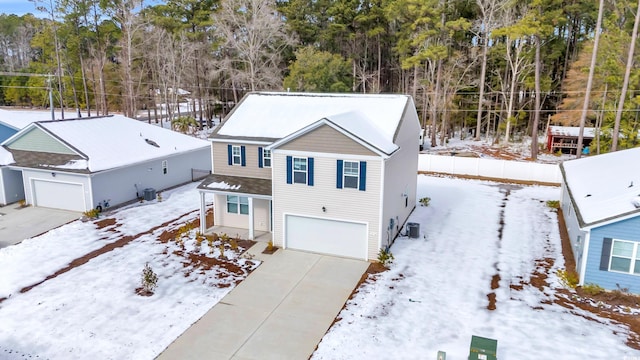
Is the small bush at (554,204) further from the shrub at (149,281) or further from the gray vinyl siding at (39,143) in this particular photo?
the gray vinyl siding at (39,143)

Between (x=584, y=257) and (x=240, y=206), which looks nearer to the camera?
(x=584, y=257)

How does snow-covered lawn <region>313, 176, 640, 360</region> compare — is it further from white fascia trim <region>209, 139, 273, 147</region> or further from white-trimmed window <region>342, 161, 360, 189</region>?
white fascia trim <region>209, 139, 273, 147</region>

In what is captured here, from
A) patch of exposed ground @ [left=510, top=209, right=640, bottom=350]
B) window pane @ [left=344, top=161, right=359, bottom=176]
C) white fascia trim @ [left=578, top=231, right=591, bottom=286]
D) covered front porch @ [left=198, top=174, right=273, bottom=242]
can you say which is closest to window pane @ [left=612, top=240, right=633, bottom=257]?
white fascia trim @ [left=578, top=231, right=591, bottom=286]

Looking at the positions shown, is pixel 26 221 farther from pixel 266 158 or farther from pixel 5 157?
pixel 266 158

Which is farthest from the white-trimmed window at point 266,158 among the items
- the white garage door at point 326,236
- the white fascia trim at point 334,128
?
the white garage door at point 326,236

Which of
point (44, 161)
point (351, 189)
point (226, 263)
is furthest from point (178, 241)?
point (44, 161)

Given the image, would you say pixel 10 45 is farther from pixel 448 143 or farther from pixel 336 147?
pixel 336 147

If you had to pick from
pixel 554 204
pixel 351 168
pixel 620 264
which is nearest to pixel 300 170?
pixel 351 168
